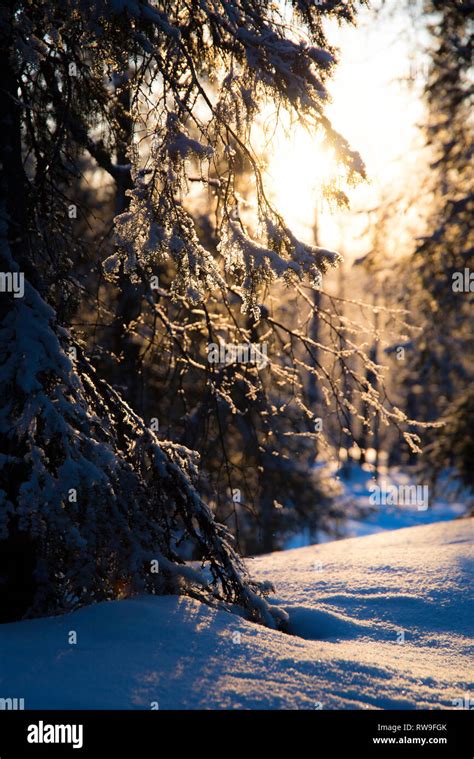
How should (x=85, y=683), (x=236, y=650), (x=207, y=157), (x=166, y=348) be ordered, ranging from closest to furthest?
(x=85, y=683)
(x=236, y=650)
(x=207, y=157)
(x=166, y=348)

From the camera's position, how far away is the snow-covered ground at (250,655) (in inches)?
112

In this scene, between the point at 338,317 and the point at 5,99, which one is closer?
the point at 5,99

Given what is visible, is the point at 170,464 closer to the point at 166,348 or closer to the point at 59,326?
the point at 59,326

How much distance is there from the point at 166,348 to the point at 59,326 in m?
1.65

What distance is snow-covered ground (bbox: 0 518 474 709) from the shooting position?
285cm

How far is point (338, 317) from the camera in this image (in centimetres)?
514

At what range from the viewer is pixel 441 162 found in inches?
363

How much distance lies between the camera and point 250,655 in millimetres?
3254
